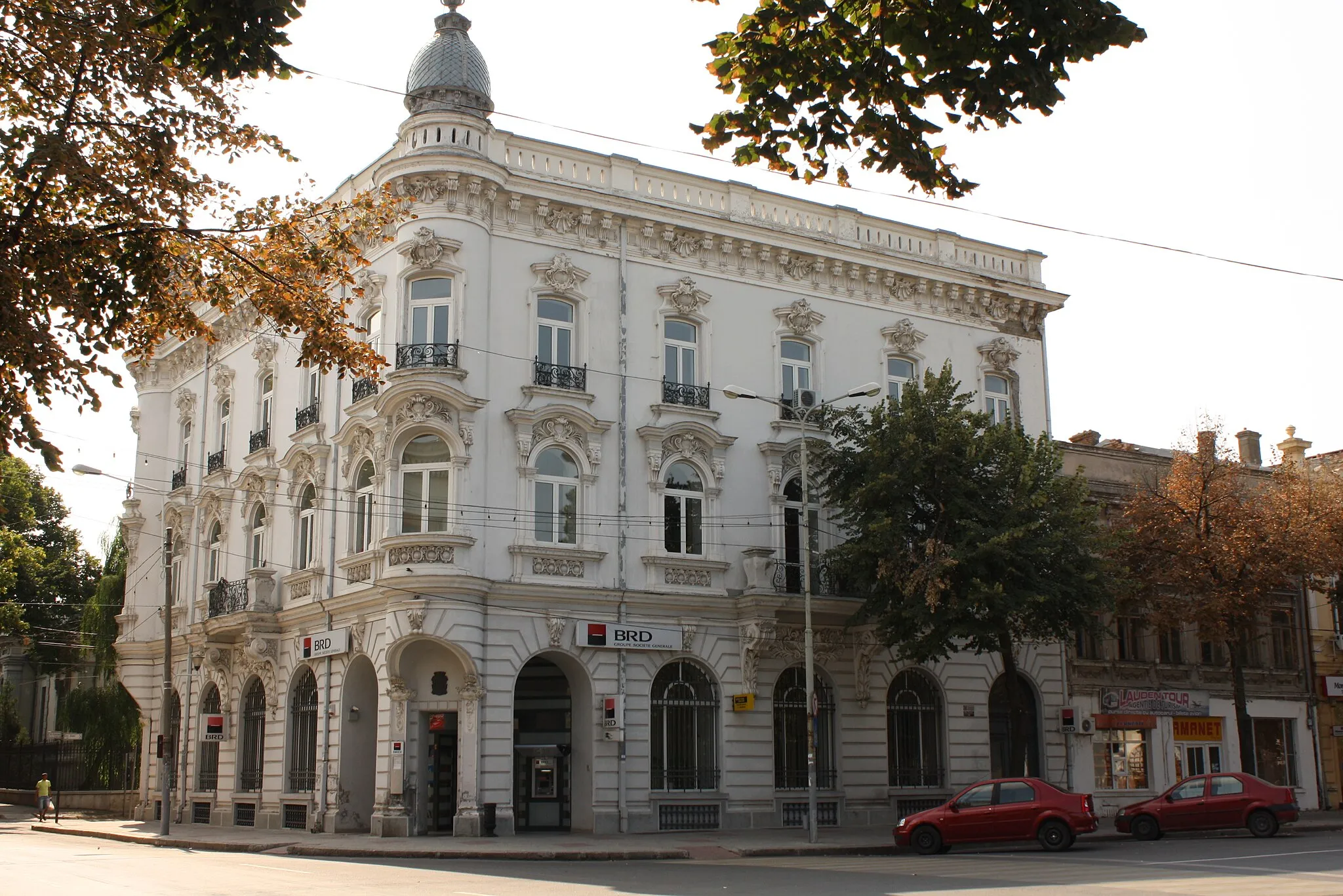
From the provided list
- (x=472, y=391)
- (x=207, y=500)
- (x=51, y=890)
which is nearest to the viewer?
(x=51, y=890)

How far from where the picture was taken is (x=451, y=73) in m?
31.5

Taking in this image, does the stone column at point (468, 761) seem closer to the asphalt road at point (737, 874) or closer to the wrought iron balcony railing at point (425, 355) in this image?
the asphalt road at point (737, 874)

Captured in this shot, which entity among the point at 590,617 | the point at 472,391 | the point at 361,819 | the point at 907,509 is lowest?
the point at 361,819

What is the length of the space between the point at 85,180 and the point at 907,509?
20.4m

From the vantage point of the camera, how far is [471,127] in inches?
1213

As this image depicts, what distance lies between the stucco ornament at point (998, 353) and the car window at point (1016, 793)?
14749mm

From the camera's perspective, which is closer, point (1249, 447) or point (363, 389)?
point (363, 389)

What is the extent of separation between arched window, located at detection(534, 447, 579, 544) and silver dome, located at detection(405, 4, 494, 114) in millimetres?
7997

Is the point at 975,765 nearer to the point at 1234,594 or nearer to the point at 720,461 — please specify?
the point at 1234,594

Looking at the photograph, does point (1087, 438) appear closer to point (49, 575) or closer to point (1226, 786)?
point (1226, 786)

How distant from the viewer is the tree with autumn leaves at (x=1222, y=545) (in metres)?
34.6

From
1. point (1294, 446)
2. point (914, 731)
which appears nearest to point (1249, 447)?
point (1294, 446)

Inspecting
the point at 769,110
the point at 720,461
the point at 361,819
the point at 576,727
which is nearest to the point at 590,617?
the point at 576,727

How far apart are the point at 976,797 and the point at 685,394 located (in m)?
11.7
